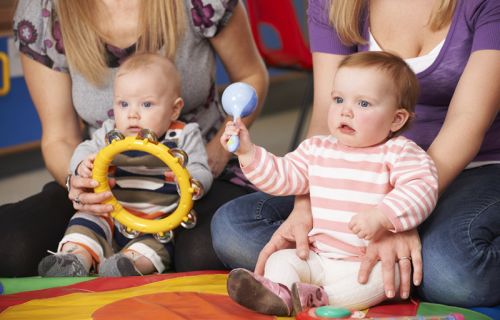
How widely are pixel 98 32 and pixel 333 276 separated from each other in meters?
0.82

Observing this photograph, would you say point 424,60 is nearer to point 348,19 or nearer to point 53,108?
point 348,19

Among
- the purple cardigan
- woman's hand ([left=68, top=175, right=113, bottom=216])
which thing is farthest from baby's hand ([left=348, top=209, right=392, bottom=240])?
woman's hand ([left=68, top=175, right=113, bottom=216])

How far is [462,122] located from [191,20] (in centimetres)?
71

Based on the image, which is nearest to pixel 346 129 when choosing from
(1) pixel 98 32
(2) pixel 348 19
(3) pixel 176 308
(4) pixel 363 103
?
(4) pixel 363 103

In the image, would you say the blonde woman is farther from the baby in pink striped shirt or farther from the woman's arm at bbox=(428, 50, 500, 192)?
the woman's arm at bbox=(428, 50, 500, 192)

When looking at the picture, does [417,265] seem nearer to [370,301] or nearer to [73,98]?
[370,301]

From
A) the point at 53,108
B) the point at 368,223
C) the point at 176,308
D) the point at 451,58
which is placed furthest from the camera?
the point at 53,108

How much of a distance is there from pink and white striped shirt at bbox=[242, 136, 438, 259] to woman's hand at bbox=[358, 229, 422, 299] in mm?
47

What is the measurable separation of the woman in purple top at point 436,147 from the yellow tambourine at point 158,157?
0.09 meters

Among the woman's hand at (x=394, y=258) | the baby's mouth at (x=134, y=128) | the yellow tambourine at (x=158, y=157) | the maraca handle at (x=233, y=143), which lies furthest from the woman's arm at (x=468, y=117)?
the baby's mouth at (x=134, y=128)

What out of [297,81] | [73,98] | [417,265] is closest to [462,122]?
[417,265]

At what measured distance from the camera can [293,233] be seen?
165 cm

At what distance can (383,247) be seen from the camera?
1.54 metres

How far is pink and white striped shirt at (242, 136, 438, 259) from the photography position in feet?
5.05
